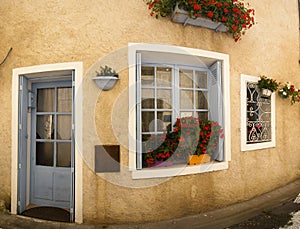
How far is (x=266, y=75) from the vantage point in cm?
420

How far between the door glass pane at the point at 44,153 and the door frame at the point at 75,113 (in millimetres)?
375

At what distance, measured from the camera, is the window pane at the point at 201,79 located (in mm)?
3641

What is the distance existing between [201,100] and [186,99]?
1.13 feet

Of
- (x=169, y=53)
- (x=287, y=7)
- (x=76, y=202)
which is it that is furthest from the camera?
(x=287, y=7)

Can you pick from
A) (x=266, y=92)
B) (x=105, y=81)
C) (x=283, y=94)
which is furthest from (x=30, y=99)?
(x=283, y=94)

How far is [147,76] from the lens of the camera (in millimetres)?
3342

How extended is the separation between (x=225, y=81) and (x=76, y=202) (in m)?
3.33

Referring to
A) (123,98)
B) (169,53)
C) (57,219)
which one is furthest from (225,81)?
Answer: (57,219)

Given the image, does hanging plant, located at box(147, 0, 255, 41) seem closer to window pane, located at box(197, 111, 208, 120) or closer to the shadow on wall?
window pane, located at box(197, 111, 208, 120)

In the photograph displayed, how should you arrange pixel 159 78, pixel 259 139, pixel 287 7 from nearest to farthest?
pixel 159 78 → pixel 259 139 → pixel 287 7

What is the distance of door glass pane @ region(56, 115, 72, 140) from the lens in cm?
349

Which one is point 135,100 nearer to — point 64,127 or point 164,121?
point 164,121

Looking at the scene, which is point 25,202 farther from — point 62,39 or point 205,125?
point 205,125

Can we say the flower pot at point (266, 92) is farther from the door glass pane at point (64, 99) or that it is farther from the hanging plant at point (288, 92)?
the door glass pane at point (64, 99)
